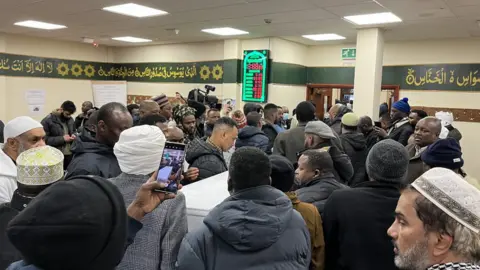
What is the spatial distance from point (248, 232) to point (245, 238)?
3cm

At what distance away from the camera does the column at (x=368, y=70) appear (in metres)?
7.03

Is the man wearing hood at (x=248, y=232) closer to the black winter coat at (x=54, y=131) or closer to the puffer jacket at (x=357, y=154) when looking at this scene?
the puffer jacket at (x=357, y=154)

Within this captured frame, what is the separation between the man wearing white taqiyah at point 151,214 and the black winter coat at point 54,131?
415 cm

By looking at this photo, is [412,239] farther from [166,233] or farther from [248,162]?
[166,233]

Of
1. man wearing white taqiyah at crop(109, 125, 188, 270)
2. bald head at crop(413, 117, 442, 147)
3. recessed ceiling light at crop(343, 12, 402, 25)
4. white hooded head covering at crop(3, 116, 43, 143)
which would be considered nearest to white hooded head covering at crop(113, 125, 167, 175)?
man wearing white taqiyah at crop(109, 125, 188, 270)

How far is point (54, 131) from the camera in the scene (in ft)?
17.9

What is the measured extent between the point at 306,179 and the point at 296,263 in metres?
0.89

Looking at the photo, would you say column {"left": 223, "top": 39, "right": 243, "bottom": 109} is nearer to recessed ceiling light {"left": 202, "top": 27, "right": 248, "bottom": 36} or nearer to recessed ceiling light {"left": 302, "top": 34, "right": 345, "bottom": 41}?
recessed ceiling light {"left": 202, "top": 27, "right": 248, "bottom": 36}

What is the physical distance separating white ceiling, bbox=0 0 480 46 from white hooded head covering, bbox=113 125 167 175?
422 centimetres

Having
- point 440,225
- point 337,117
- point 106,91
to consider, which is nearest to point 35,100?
point 106,91

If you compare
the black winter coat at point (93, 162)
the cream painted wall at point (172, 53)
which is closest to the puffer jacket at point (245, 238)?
the black winter coat at point (93, 162)

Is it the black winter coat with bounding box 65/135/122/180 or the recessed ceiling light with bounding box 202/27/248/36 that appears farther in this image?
the recessed ceiling light with bounding box 202/27/248/36

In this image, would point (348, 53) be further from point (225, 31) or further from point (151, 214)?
point (151, 214)

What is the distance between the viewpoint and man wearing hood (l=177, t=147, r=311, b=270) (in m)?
Result: 1.48
